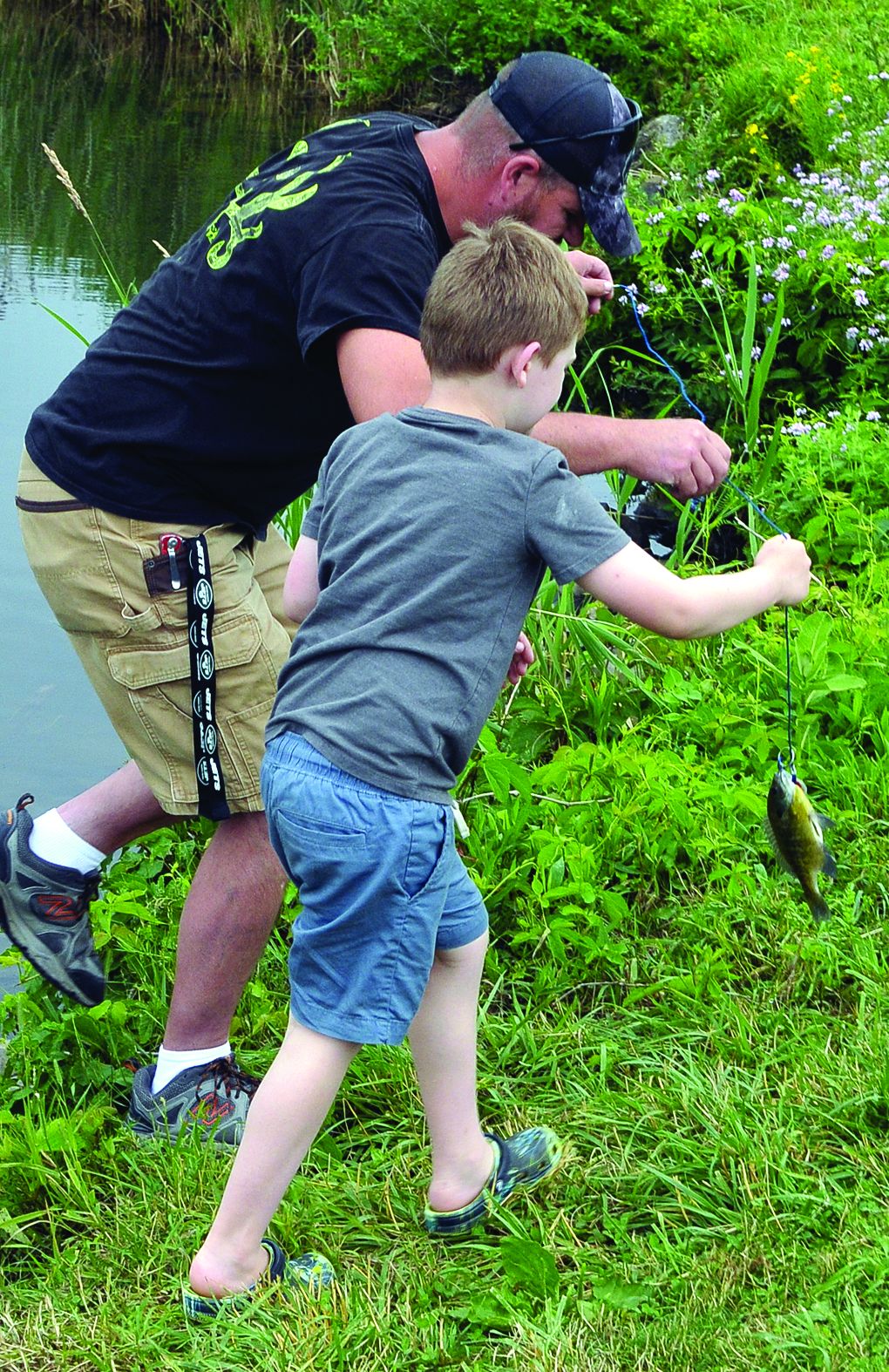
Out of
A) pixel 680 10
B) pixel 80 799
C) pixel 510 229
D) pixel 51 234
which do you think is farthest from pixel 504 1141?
pixel 680 10

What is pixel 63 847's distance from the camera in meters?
3.19

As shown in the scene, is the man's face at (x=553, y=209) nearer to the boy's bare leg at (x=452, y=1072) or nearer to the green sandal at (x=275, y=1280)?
the boy's bare leg at (x=452, y=1072)

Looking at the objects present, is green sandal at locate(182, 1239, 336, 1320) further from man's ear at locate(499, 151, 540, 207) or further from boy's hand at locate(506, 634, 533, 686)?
man's ear at locate(499, 151, 540, 207)

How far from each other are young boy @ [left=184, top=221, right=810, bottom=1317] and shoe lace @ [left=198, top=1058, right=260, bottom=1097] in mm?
543

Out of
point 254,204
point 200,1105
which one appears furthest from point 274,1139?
point 254,204

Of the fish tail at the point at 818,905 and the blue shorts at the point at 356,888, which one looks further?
the fish tail at the point at 818,905

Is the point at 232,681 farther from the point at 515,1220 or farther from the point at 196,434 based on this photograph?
the point at 515,1220

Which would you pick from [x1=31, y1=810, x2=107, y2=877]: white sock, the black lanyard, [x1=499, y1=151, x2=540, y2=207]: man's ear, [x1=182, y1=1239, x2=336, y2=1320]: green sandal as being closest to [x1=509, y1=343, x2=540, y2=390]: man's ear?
[x1=499, y1=151, x2=540, y2=207]: man's ear

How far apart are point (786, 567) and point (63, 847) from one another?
1.70 m

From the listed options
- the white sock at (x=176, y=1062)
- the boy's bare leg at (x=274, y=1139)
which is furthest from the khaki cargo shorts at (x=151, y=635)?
the boy's bare leg at (x=274, y=1139)

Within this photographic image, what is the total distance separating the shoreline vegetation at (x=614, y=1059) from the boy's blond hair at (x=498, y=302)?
132 centimetres

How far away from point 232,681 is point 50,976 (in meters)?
0.79

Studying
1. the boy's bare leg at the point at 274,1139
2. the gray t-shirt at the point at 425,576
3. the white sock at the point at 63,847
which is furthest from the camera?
the white sock at the point at 63,847

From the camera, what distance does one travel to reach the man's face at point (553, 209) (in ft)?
9.33
